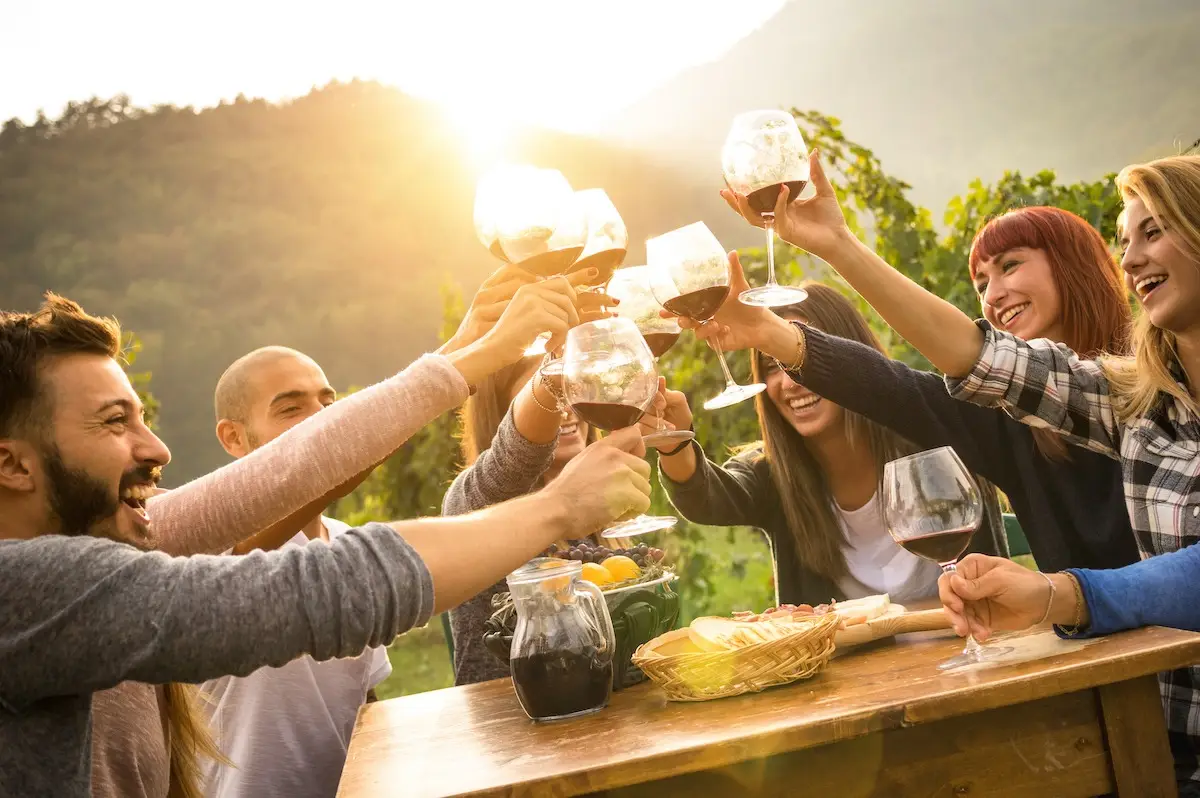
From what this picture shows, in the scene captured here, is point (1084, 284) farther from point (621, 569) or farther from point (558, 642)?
point (558, 642)

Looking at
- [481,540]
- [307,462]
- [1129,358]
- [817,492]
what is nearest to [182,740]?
[307,462]

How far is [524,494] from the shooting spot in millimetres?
1796

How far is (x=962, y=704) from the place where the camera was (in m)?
1.15

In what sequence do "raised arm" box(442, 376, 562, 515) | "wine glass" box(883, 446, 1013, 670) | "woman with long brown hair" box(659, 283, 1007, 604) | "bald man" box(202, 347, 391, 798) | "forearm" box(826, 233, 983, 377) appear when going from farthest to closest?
"woman with long brown hair" box(659, 283, 1007, 604) < "bald man" box(202, 347, 391, 798) < "raised arm" box(442, 376, 562, 515) < "forearm" box(826, 233, 983, 377) < "wine glass" box(883, 446, 1013, 670)

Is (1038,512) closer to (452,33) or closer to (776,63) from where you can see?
(452,33)

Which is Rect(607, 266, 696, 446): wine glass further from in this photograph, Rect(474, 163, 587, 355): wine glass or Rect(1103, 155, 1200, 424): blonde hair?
Rect(1103, 155, 1200, 424): blonde hair

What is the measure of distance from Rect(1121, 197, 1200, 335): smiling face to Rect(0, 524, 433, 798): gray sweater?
1.36 metres

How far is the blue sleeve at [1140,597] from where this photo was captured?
54.2 inches

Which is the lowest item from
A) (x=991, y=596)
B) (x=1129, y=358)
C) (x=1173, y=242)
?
(x=991, y=596)

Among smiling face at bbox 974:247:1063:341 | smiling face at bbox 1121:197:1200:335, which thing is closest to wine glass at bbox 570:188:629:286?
smiling face at bbox 1121:197:1200:335

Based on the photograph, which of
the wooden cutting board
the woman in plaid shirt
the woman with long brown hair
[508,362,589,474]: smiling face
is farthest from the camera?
the woman with long brown hair

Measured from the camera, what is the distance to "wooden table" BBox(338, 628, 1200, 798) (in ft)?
3.63

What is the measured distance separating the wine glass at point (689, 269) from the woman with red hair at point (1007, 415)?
12 centimetres

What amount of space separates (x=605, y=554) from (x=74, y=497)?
34.1 inches
